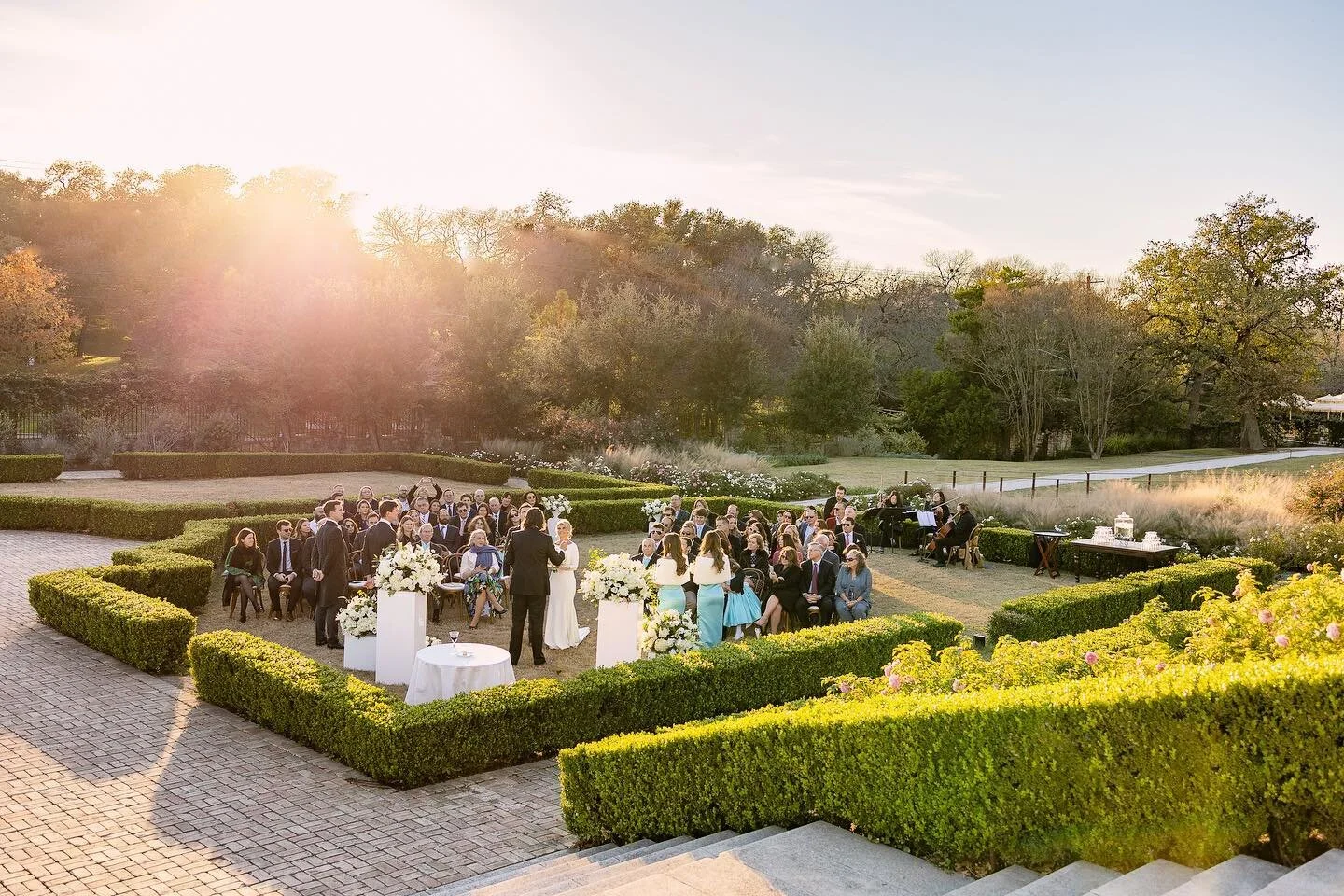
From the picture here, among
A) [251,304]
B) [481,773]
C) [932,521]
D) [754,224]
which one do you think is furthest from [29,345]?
[481,773]

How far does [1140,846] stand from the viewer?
397 centimetres

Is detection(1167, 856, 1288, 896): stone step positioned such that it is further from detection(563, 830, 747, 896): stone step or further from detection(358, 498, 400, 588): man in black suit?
detection(358, 498, 400, 588): man in black suit

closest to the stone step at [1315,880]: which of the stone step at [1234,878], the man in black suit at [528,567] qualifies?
the stone step at [1234,878]

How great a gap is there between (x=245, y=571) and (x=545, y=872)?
7.95m

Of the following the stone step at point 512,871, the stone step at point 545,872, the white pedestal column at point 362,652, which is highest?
the white pedestal column at point 362,652

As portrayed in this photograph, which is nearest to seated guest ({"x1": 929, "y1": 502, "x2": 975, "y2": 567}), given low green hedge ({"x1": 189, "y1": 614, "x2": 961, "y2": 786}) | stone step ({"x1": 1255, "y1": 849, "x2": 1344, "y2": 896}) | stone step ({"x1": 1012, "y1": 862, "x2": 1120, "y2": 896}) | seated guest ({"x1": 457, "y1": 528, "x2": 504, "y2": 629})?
low green hedge ({"x1": 189, "y1": 614, "x2": 961, "y2": 786})

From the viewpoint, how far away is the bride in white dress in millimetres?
A: 11148

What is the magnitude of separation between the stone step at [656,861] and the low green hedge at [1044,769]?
0.19 meters

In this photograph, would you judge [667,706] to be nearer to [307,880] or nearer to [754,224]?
[307,880]

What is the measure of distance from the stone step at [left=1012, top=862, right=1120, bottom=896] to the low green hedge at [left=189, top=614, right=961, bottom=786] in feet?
15.6

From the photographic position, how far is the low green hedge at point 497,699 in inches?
298

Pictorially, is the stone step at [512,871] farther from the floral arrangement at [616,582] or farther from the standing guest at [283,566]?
the standing guest at [283,566]

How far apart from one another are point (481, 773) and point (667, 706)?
1.69 metres

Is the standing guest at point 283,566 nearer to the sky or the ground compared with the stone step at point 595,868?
nearer to the sky
